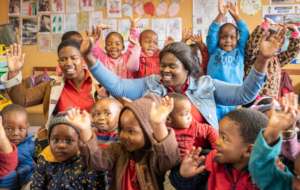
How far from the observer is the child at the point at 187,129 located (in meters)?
1.94

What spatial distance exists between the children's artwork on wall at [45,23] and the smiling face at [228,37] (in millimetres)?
3032

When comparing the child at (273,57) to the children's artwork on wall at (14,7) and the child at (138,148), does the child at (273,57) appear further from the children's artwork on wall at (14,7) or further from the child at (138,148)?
the children's artwork on wall at (14,7)

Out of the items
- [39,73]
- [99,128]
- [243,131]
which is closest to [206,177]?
[243,131]

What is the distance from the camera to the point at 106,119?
2.21 m

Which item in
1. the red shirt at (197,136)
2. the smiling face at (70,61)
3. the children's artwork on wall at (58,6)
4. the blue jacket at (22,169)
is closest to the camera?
the red shirt at (197,136)

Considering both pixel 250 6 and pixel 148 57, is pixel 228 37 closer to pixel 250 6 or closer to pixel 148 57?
pixel 148 57

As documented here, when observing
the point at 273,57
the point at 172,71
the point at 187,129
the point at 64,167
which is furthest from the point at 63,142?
the point at 273,57

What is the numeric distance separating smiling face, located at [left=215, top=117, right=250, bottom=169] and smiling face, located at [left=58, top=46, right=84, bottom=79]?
1.30 metres

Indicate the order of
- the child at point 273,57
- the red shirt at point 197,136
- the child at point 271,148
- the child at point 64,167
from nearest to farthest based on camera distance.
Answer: the child at point 271,148, the child at point 64,167, the red shirt at point 197,136, the child at point 273,57

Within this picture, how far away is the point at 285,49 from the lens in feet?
10.5

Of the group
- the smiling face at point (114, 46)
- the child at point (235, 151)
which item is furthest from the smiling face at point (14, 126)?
the smiling face at point (114, 46)

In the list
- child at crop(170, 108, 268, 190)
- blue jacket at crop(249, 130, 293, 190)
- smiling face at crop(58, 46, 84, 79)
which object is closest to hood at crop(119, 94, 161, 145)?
child at crop(170, 108, 268, 190)

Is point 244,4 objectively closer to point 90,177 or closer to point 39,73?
point 39,73

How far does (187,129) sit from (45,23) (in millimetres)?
4036
